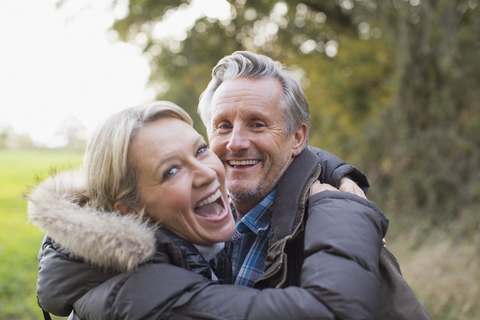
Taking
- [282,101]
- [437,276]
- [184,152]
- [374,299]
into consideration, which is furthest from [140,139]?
[437,276]

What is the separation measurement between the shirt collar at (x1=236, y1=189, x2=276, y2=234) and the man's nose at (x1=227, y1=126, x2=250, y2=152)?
0.37 metres

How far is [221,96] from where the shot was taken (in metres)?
2.45

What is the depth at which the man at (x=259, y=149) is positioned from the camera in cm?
206

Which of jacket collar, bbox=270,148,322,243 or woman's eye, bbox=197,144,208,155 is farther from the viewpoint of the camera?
woman's eye, bbox=197,144,208,155

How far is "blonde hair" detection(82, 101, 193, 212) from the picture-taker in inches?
67.1

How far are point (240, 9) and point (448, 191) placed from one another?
7.87 meters

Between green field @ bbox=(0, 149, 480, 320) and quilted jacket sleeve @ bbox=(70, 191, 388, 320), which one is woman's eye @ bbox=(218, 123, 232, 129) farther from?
quilted jacket sleeve @ bbox=(70, 191, 388, 320)

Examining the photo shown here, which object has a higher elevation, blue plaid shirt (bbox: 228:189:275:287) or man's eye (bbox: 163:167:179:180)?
man's eye (bbox: 163:167:179:180)

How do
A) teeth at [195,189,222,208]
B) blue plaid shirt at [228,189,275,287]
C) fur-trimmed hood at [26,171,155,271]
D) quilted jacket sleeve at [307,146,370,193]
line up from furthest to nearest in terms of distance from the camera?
quilted jacket sleeve at [307,146,370,193] < blue plaid shirt at [228,189,275,287] < teeth at [195,189,222,208] < fur-trimmed hood at [26,171,155,271]

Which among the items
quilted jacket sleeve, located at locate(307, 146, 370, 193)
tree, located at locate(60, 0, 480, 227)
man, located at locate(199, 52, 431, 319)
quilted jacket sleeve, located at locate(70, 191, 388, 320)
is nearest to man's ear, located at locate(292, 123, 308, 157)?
man, located at locate(199, 52, 431, 319)

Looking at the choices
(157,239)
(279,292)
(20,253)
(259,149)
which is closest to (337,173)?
(259,149)

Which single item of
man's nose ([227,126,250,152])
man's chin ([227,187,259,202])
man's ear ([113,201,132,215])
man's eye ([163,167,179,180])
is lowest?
man's chin ([227,187,259,202])

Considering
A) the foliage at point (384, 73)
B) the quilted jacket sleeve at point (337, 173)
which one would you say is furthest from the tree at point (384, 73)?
the quilted jacket sleeve at point (337, 173)

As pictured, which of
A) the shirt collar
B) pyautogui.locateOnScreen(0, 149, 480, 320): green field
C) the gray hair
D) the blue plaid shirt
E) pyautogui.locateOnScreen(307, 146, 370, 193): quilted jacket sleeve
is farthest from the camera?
pyautogui.locateOnScreen(0, 149, 480, 320): green field
